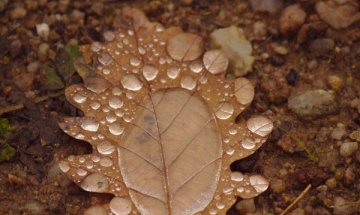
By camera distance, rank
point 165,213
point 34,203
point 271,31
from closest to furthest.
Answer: point 165,213
point 34,203
point 271,31

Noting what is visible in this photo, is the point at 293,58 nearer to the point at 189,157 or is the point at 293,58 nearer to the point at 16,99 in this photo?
the point at 189,157

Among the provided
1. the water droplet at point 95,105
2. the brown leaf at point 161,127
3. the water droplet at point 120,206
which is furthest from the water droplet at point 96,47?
the water droplet at point 120,206

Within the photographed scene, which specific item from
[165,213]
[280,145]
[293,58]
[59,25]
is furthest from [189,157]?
[59,25]

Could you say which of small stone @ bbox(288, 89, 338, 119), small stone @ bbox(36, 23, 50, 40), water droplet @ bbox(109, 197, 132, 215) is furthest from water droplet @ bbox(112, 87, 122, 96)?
small stone @ bbox(288, 89, 338, 119)

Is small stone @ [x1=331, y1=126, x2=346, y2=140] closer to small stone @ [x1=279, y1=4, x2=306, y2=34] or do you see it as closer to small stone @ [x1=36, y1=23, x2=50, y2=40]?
small stone @ [x1=279, y1=4, x2=306, y2=34]

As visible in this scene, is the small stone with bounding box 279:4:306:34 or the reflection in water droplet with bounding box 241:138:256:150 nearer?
the reflection in water droplet with bounding box 241:138:256:150

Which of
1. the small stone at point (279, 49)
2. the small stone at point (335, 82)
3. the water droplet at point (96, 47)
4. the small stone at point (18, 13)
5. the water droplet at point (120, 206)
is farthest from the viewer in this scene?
the small stone at point (18, 13)

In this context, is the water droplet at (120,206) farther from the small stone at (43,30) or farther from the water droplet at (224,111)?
the small stone at (43,30)
